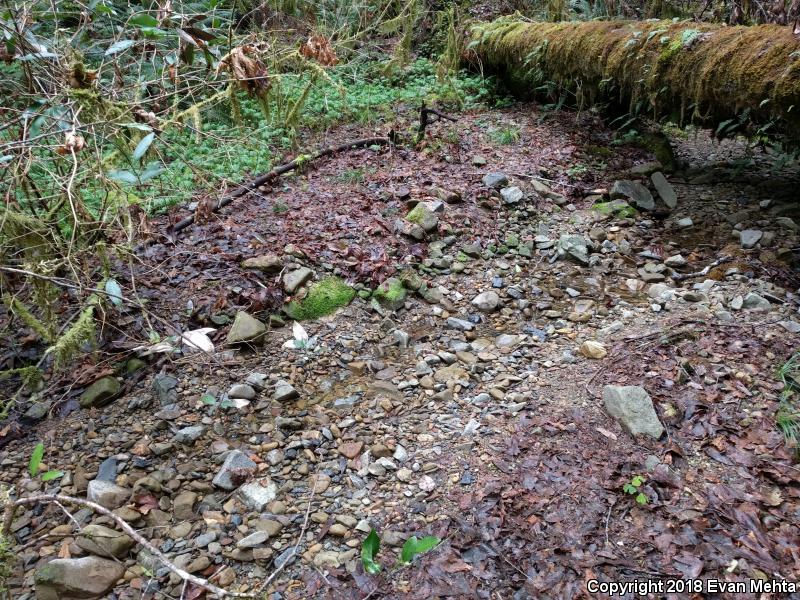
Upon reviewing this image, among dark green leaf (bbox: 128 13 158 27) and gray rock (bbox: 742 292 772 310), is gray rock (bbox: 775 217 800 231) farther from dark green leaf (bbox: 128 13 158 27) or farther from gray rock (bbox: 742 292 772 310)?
dark green leaf (bbox: 128 13 158 27)

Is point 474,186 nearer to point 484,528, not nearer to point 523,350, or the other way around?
point 523,350

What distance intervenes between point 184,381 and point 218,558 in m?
1.18

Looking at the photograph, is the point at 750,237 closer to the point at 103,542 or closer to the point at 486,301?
the point at 486,301

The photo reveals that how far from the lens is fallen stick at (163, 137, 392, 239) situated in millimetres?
4438

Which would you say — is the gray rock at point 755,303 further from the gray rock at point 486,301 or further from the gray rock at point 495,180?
the gray rock at point 495,180

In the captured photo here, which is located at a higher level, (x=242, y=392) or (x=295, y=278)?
(x=295, y=278)

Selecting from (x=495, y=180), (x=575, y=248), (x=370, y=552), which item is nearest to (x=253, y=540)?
(x=370, y=552)

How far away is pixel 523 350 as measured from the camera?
3453 mm

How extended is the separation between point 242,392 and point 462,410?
4.30 feet

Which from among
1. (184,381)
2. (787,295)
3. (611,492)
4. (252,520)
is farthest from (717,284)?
(184,381)

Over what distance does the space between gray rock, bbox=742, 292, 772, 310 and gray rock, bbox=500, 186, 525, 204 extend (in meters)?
2.16

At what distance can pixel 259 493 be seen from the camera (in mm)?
2494

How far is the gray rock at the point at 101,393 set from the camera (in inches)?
116

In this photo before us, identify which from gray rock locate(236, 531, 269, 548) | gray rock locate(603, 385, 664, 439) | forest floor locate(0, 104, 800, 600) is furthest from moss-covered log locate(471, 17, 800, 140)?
gray rock locate(236, 531, 269, 548)
